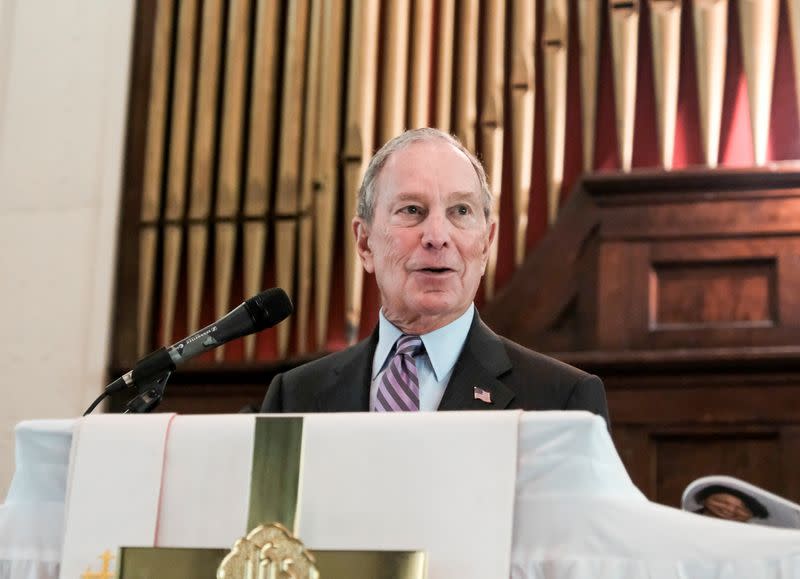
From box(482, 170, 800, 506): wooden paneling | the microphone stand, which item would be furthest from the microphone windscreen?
box(482, 170, 800, 506): wooden paneling

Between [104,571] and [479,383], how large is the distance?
3.00 feet

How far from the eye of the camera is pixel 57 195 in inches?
230

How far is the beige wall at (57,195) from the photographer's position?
5695 mm

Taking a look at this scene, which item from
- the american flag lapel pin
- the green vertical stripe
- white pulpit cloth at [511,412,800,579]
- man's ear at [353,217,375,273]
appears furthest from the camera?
man's ear at [353,217,375,273]

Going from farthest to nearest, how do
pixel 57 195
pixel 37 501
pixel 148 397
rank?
Result: pixel 57 195, pixel 148 397, pixel 37 501

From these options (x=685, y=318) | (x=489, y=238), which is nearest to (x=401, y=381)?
(x=489, y=238)

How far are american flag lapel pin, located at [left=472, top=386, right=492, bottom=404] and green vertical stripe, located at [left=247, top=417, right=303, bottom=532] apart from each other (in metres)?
0.71

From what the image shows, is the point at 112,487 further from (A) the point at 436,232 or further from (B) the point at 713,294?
(B) the point at 713,294

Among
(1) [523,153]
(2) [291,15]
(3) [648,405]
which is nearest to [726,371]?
(3) [648,405]

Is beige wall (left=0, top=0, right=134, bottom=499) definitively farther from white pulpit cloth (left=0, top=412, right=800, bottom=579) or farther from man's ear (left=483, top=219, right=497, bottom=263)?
white pulpit cloth (left=0, top=412, right=800, bottom=579)

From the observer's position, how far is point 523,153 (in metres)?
5.41

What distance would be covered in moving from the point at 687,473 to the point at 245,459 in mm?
3235

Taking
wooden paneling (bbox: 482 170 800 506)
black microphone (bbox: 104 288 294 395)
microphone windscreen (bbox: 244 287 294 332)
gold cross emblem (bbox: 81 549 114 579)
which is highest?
wooden paneling (bbox: 482 170 800 506)

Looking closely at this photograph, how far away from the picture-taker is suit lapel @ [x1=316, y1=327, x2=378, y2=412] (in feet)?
8.75
